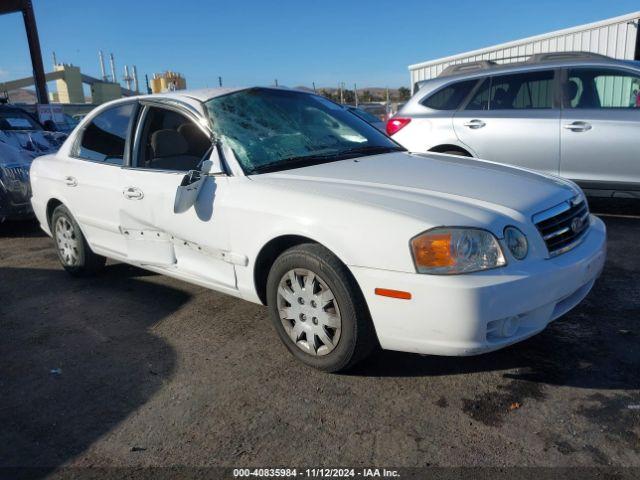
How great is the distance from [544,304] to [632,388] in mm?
602

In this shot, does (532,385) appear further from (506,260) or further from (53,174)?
(53,174)

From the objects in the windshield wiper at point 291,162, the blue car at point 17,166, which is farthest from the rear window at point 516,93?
the blue car at point 17,166

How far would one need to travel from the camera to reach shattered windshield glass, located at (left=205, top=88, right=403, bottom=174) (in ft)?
10.9

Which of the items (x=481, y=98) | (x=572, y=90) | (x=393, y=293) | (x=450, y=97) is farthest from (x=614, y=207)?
(x=393, y=293)

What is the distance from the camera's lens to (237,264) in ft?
10.4

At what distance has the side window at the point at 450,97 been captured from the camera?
6.18 m

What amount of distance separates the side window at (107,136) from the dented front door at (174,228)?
33 centimetres

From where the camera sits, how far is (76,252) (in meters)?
4.64

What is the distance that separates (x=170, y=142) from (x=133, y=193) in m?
0.44

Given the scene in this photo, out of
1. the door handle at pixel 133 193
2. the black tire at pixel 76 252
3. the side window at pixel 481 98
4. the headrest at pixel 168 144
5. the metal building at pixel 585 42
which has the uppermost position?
the metal building at pixel 585 42

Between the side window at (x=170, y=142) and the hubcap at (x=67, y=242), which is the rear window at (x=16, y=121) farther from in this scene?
the side window at (x=170, y=142)

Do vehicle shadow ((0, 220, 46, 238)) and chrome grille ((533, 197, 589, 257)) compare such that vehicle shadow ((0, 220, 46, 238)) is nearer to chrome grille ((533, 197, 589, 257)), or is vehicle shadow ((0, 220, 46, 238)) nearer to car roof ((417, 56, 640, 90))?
car roof ((417, 56, 640, 90))

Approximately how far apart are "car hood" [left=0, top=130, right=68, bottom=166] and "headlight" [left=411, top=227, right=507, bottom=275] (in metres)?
5.91

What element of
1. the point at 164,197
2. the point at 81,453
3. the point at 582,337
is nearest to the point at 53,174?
the point at 164,197
